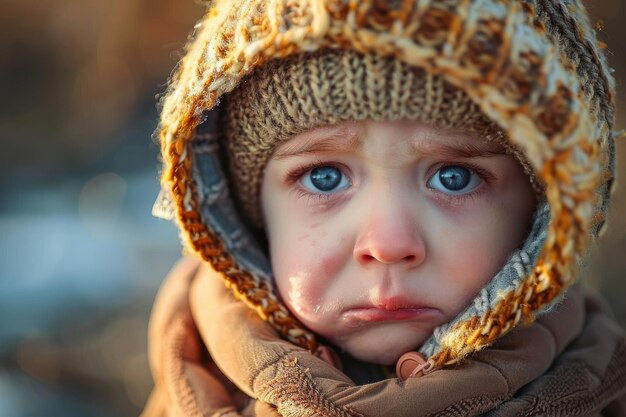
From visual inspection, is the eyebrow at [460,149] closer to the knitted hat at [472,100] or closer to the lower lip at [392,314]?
the knitted hat at [472,100]

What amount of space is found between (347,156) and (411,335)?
0.27m

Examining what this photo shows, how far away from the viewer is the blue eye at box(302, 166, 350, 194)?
107 cm

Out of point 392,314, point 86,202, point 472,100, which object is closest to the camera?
point 472,100

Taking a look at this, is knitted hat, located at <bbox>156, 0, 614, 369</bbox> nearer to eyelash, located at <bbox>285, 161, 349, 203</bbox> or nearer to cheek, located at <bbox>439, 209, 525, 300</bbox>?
cheek, located at <bbox>439, 209, 525, 300</bbox>

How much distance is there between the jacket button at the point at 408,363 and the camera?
1.07m

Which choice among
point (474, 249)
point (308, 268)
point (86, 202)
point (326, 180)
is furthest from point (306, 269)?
point (86, 202)

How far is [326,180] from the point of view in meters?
1.08

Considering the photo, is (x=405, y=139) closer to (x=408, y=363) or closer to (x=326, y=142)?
(x=326, y=142)

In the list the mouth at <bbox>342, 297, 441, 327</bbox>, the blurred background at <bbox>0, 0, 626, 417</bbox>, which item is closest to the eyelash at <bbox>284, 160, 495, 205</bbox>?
the mouth at <bbox>342, 297, 441, 327</bbox>

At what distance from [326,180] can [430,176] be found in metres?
0.14

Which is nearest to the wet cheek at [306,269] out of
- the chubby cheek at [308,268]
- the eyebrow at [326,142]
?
the chubby cheek at [308,268]

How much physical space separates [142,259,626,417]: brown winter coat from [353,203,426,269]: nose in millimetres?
168

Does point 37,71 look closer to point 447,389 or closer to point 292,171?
point 292,171

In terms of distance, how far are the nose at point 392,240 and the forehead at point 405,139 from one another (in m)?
0.09
